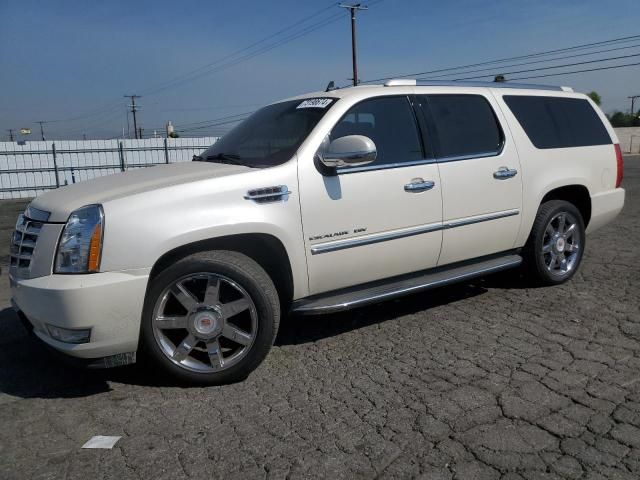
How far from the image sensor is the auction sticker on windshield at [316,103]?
397 cm

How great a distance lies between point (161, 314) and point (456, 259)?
2363mm

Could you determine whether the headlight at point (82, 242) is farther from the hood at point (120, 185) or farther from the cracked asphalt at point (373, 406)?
the cracked asphalt at point (373, 406)

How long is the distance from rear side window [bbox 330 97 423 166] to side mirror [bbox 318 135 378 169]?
234mm

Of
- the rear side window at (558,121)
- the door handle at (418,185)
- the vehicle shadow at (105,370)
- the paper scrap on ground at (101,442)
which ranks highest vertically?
the rear side window at (558,121)

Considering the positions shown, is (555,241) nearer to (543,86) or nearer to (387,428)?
(543,86)

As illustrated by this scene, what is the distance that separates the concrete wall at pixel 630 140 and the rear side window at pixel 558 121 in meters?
48.6

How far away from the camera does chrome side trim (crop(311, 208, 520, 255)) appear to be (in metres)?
3.63

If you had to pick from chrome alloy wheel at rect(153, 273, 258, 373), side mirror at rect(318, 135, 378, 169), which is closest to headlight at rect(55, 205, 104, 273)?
chrome alloy wheel at rect(153, 273, 258, 373)

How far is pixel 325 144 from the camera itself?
3.70 m

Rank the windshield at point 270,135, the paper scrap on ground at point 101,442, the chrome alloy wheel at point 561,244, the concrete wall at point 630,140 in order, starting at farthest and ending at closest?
the concrete wall at point 630,140
the chrome alloy wheel at point 561,244
the windshield at point 270,135
the paper scrap on ground at point 101,442

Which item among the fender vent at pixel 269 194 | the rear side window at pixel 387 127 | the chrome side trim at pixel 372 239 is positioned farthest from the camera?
the rear side window at pixel 387 127

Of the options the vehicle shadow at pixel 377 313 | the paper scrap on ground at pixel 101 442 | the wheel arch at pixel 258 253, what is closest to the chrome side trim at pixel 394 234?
the wheel arch at pixel 258 253

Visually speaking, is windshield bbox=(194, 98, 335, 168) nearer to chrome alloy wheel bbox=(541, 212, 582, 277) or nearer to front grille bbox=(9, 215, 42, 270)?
front grille bbox=(9, 215, 42, 270)

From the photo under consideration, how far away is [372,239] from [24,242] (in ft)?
7.28
